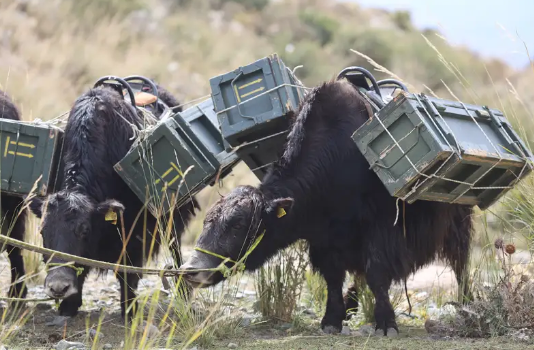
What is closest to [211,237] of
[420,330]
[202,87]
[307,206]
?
[307,206]

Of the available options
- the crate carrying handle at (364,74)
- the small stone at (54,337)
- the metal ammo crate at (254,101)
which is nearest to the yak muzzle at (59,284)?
the small stone at (54,337)

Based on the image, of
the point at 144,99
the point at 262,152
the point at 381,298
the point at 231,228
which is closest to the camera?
the point at 231,228

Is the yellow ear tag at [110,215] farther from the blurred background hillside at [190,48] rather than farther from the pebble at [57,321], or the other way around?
the blurred background hillside at [190,48]

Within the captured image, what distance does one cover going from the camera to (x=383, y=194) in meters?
6.05

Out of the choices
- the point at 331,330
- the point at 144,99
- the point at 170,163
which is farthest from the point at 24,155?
the point at 331,330

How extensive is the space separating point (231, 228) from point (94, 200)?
1283 millimetres

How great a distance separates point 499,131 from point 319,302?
238 cm

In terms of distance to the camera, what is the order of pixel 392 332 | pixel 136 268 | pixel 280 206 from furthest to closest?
pixel 392 332 < pixel 280 206 < pixel 136 268

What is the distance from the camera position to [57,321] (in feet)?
21.5

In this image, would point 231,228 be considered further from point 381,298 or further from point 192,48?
point 192,48

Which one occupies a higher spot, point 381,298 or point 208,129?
point 208,129

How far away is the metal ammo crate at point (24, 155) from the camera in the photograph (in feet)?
20.7

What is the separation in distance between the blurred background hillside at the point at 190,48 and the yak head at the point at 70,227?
5952mm

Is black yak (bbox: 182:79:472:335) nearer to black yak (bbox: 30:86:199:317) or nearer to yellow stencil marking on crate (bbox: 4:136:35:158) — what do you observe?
black yak (bbox: 30:86:199:317)
